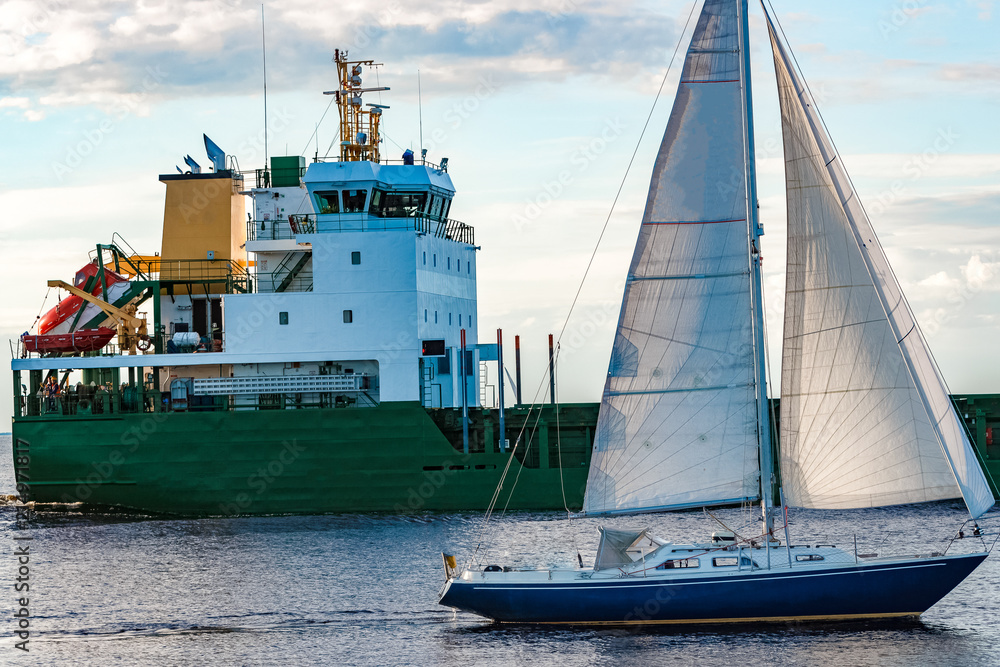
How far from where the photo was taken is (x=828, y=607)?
18891 millimetres

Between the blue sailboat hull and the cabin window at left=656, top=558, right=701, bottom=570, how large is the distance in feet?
0.70

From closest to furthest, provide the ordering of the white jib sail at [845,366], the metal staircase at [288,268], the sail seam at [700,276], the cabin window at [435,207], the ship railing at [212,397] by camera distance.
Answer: the white jib sail at [845,366] < the sail seam at [700,276] < the ship railing at [212,397] < the metal staircase at [288,268] < the cabin window at [435,207]

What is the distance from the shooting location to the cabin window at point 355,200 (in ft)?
114

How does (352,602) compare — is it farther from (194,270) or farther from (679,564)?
(194,270)

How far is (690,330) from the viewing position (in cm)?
1866

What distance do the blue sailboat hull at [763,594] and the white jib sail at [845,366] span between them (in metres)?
1.34

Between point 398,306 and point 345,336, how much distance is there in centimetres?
172

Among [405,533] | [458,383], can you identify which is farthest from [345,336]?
[405,533]

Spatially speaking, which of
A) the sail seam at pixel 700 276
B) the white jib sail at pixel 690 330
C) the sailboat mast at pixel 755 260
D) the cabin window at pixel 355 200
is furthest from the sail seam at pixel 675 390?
the cabin window at pixel 355 200

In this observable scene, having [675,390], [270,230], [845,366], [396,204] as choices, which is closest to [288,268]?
[270,230]

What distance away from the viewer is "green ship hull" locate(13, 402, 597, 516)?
33.0 meters

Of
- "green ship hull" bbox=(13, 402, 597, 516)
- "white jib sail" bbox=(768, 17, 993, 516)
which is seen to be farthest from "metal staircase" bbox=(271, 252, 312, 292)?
"white jib sail" bbox=(768, 17, 993, 516)

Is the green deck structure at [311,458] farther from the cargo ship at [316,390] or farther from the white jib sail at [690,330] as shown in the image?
the white jib sail at [690,330]

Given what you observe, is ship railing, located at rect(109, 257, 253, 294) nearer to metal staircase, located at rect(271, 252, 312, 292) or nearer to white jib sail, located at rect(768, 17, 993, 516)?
metal staircase, located at rect(271, 252, 312, 292)
